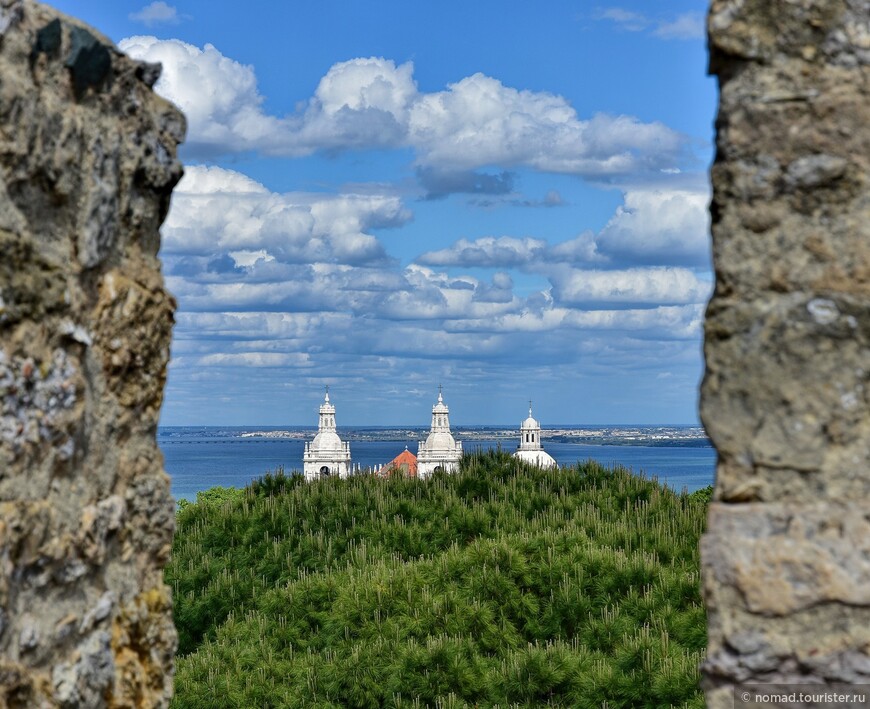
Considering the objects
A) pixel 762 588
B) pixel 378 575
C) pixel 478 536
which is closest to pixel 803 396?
pixel 762 588

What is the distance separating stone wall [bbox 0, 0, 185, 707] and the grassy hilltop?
4726mm

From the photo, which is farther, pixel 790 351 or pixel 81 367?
pixel 81 367

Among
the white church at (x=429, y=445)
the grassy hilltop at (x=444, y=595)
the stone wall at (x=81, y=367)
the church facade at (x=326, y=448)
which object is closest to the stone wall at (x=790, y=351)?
the stone wall at (x=81, y=367)

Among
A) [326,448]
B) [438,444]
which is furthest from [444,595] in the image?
[326,448]

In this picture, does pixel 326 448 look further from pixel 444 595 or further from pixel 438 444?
pixel 444 595

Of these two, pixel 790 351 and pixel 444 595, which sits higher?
pixel 790 351

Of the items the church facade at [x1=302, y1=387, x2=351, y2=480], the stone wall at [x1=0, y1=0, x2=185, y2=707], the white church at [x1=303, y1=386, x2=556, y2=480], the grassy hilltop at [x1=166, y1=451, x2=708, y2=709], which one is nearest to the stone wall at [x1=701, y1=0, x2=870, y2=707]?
the stone wall at [x1=0, y1=0, x2=185, y2=707]

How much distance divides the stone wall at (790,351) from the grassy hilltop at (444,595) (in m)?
4.73

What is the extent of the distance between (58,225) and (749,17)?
1896mm

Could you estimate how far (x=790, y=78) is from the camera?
2996 millimetres

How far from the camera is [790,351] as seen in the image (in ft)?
9.64

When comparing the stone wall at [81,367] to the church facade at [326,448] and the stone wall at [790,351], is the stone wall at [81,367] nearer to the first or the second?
the stone wall at [790,351]

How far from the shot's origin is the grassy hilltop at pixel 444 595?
8133 millimetres

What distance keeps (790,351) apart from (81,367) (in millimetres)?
1878
